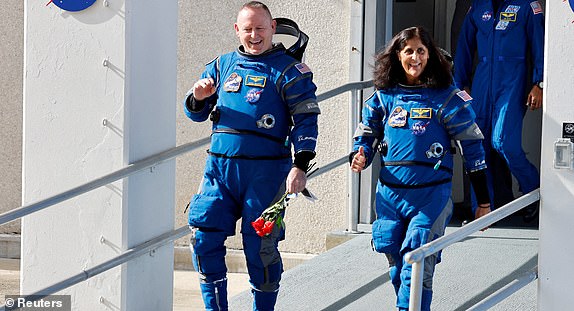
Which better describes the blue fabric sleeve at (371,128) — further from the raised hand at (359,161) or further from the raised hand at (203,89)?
the raised hand at (203,89)

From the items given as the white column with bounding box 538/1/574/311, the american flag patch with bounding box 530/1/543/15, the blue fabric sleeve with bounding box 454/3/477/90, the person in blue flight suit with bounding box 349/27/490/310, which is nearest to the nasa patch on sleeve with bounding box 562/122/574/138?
the white column with bounding box 538/1/574/311

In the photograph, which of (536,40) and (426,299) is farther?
→ (536,40)

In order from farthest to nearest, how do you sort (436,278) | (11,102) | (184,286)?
(11,102)
(184,286)
(436,278)

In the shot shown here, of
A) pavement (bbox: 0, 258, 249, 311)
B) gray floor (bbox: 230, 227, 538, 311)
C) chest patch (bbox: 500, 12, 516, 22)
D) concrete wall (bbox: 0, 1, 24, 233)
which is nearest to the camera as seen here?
gray floor (bbox: 230, 227, 538, 311)

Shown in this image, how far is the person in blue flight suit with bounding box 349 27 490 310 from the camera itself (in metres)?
4.95

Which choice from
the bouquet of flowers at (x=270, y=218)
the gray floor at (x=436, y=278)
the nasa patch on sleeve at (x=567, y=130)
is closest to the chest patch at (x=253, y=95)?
the bouquet of flowers at (x=270, y=218)

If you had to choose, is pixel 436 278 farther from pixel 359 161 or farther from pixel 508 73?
pixel 508 73

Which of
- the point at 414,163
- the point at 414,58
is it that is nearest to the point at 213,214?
the point at 414,163

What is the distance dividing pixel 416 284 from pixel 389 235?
0.60m

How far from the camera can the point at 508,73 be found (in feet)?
21.6

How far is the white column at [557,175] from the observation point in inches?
194

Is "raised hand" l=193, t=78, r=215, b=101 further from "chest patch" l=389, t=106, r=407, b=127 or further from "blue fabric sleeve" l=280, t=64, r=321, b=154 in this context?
"chest patch" l=389, t=106, r=407, b=127

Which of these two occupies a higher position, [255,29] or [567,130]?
[255,29]

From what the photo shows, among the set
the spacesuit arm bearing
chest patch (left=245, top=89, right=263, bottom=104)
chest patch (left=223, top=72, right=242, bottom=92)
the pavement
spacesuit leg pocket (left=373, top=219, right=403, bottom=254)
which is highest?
chest patch (left=223, top=72, right=242, bottom=92)
